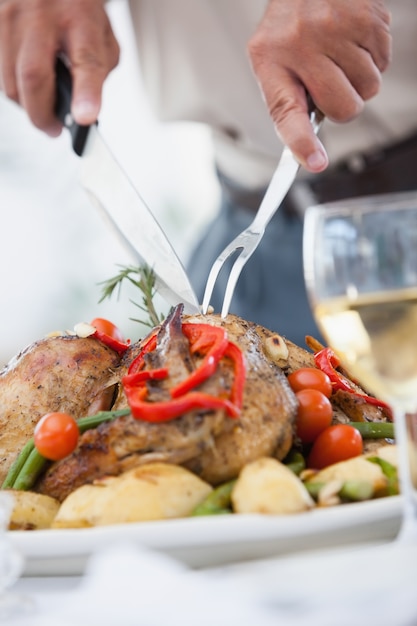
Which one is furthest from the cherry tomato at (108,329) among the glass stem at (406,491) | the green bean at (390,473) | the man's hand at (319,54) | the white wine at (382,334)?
the glass stem at (406,491)

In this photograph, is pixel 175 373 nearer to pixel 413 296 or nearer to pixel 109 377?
pixel 109 377

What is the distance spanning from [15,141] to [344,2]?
526cm

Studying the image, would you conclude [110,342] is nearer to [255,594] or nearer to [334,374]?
[334,374]

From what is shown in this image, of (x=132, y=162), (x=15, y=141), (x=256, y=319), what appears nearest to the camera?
(x=256, y=319)

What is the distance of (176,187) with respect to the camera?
8055 millimetres

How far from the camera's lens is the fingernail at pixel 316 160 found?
241 centimetres

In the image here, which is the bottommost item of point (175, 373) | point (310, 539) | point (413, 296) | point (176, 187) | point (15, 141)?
point (176, 187)

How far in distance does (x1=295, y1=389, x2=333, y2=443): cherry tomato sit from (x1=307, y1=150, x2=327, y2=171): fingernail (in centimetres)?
88

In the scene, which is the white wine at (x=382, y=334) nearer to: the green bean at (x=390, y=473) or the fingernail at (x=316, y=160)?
the green bean at (x=390, y=473)

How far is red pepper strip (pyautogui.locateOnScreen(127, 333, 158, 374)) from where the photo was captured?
1.91 metres

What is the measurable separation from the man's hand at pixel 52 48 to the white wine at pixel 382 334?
1.61 metres

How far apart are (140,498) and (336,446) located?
19.9 inches

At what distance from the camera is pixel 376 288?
1.14 meters

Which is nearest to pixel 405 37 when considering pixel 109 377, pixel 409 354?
pixel 109 377
